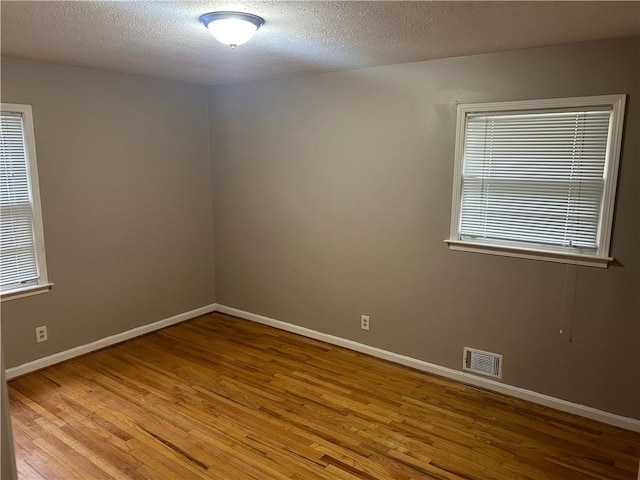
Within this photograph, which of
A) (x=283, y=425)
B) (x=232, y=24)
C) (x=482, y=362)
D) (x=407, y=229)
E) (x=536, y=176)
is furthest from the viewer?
(x=407, y=229)

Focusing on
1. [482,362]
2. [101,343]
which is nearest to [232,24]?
[482,362]

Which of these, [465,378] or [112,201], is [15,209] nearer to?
[112,201]

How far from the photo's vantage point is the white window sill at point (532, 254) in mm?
2811

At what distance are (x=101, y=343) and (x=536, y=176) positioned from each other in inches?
143

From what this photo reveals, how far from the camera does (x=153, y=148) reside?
4.13m

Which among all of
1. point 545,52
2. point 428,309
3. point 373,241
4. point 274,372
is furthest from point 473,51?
point 274,372

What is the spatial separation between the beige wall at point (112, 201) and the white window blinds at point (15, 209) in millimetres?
112

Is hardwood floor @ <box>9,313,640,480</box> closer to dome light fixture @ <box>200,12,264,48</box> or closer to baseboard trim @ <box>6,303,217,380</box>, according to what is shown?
baseboard trim @ <box>6,303,217,380</box>

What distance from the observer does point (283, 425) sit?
9.31ft

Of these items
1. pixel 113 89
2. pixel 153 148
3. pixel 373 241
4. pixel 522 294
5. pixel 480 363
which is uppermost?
pixel 113 89

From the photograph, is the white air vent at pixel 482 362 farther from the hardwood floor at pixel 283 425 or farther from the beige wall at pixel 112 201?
the beige wall at pixel 112 201

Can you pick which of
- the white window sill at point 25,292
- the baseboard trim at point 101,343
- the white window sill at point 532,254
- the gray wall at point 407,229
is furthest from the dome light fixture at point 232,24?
the baseboard trim at point 101,343

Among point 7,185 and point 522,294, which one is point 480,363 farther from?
point 7,185

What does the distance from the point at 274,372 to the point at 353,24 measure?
248cm
